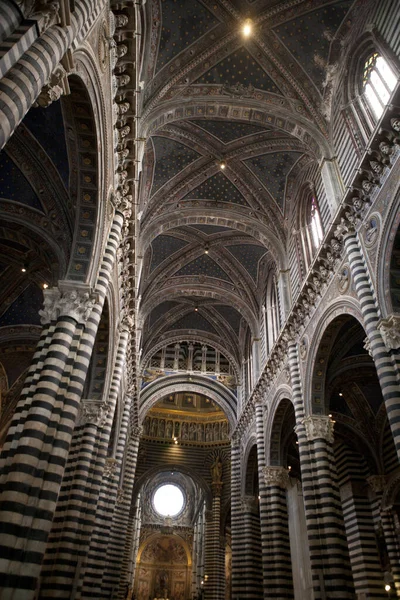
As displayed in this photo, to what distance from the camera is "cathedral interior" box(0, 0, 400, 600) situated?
29.6 feet

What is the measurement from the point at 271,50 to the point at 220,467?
96.5 feet

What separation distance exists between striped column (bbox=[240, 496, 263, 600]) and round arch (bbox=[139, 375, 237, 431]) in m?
5.15

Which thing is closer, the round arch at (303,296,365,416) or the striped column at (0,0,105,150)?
the striped column at (0,0,105,150)

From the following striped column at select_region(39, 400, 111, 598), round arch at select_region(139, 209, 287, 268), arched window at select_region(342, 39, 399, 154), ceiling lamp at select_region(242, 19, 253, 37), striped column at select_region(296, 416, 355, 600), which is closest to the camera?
striped column at select_region(39, 400, 111, 598)

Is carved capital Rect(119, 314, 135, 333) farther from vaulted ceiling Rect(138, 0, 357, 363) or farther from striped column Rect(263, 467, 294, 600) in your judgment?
striped column Rect(263, 467, 294, 600)

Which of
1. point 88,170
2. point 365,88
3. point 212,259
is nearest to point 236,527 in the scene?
point 212,259

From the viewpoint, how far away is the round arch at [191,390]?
2884 cm

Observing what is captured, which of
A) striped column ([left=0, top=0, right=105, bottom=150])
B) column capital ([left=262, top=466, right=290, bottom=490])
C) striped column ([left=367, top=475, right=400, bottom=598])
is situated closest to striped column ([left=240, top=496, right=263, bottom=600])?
column capital ([left=262, top=466, right=290, bottom=490])

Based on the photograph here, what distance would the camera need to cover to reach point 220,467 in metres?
35.2

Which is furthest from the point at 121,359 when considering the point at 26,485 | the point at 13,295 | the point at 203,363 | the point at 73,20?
the point at 203,363

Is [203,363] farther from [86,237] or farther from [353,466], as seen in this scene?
[86,237]

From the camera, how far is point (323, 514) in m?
13.1

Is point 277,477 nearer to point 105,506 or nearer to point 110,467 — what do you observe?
point 110,467

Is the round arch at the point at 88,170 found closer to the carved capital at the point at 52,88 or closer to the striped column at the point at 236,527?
the carved capital at the point at 52,88
